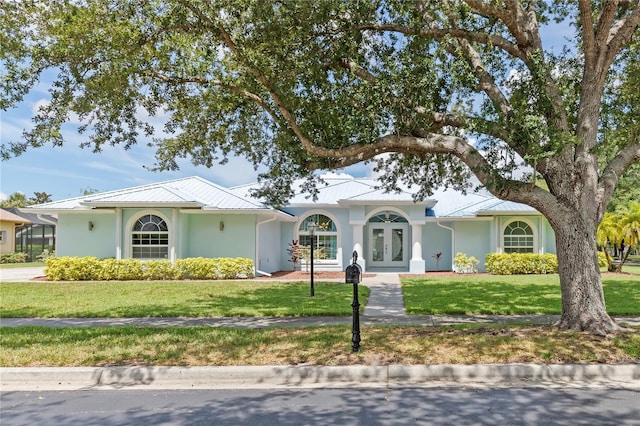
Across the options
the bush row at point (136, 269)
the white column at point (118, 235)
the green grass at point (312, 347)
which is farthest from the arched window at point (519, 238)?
the white column at point (118, 235)

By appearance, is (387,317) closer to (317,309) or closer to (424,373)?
(317,309)

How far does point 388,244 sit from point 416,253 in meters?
2.48

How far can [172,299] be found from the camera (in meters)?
13.2

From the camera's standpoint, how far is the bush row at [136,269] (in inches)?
761

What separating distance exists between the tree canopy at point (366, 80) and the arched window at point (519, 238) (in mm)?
12563

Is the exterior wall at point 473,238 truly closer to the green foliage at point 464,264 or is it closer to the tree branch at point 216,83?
the green foliage at point 464,264

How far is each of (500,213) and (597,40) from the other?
14158mm

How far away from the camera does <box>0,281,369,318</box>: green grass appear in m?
10.8

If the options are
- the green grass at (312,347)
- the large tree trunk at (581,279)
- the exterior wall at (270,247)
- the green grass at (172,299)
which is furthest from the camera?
the exterior wall at (270,247)

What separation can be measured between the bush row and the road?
13.7 m

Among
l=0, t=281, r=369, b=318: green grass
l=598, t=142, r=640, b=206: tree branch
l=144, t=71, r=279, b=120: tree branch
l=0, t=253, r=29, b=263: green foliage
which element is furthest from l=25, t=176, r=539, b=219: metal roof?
l=0, t=253, r=29, b=263: green foliage

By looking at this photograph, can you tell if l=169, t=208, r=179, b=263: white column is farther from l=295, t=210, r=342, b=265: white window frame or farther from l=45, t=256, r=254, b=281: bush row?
l=295, t=210, r=342, b=265: white window frame

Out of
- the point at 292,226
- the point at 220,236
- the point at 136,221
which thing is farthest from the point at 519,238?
the point at 136,221

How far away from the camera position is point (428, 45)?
9.70 meters
